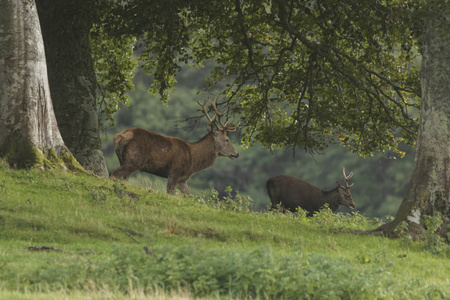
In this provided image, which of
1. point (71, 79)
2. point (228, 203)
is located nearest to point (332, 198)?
point (71, 79)

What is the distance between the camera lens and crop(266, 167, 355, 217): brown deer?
28.4m

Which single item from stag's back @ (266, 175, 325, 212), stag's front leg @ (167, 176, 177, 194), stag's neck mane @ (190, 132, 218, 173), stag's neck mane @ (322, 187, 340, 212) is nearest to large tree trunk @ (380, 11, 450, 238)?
stag's front leg @ (167, 176, 177, 194)

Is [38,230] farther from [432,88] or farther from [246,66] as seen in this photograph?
[246,66]

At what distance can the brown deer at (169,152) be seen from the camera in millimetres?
19000

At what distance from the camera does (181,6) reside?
1950cm

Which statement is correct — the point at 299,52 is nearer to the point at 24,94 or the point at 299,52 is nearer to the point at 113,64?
the point at 113,64

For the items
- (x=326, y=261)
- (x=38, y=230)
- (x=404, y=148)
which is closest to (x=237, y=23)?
(x=38, y=230)

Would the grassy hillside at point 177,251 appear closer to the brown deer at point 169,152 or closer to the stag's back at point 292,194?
the brown deer at point 169,152

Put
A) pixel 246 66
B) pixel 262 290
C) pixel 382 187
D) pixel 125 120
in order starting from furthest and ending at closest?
pixel 125 120, pixel 382 187, pixel 246 66, pixel 262 290

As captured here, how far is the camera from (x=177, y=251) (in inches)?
314

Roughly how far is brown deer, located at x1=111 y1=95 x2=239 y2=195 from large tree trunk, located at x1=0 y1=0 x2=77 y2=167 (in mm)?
3558

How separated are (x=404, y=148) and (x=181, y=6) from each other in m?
58.6

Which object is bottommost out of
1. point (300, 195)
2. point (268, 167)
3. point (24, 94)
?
point (268, 167)

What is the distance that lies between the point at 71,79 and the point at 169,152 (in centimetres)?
330
